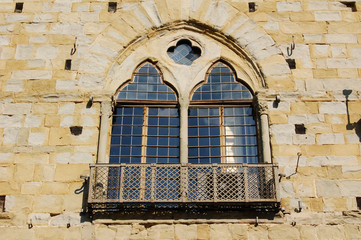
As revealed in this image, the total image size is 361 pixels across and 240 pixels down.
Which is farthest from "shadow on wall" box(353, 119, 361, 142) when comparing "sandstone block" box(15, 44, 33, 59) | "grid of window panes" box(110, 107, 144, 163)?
"sandstone block" box(15, 44, 33, 59)

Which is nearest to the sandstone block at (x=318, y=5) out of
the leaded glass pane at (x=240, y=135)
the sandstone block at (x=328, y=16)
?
the sandstone block at (x=328, y=16)

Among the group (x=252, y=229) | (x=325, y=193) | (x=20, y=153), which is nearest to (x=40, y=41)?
(x=20, y=153)

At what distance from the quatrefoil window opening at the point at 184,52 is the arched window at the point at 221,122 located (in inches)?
21.4

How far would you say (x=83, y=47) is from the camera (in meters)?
11.8

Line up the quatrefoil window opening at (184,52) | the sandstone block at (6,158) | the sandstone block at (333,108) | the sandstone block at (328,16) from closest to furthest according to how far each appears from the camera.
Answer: the sandstone block at (6,158), the sandstone block at (333,108), the quatrefoil window opening at (184,52), the sandstone block at (328,16)

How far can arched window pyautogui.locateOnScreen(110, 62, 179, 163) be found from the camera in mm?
10883

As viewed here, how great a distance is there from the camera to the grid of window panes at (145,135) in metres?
10.8

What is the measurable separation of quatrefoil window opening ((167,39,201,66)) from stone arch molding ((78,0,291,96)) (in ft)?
0.55

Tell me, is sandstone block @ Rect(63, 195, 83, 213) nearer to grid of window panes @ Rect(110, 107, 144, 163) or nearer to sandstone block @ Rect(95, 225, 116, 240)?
sandstone block @ Rect(95, 225, 116, 240)

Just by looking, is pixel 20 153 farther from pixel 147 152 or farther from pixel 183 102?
pixel 183 102

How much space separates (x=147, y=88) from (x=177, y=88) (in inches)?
27.0

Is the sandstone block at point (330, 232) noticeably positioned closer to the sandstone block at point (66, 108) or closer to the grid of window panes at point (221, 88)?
the grid of window panes at point (221, 88)

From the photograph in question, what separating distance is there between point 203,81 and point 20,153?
4.19 meters

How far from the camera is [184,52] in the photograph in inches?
477
